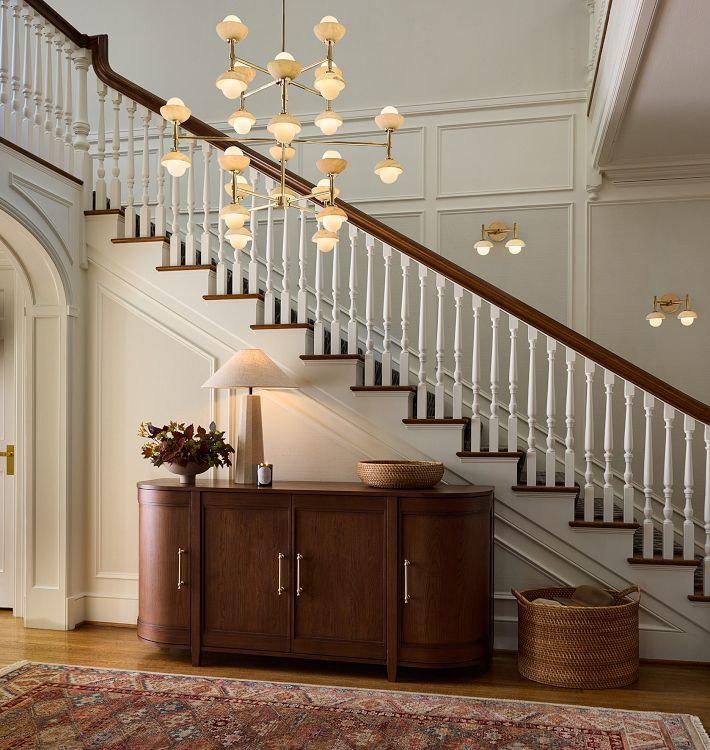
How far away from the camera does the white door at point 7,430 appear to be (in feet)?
16.9

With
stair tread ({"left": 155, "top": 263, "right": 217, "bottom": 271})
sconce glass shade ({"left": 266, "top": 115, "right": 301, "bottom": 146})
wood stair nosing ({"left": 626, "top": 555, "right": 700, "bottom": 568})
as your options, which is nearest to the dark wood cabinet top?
wood stair nosing ({"left": 626, "top": 555, "right": 700, "bottom": 568})

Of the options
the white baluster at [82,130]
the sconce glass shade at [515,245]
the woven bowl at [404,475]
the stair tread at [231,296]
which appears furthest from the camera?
the sconce glass shade at [515,245]

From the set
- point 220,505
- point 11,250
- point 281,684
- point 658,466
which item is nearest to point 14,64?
point 11,250

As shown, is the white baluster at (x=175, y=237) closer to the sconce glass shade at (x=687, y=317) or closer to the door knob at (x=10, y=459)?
the door knob at (x=10, y=459)

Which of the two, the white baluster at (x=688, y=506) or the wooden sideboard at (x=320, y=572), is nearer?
the wooden sideboard at (x=320, y=572)

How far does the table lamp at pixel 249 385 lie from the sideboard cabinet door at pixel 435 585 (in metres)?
0.90

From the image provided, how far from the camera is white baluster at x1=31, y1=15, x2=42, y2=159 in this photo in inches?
175

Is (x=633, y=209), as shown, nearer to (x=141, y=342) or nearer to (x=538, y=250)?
(x=538, y=250)

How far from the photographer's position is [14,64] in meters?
4.32

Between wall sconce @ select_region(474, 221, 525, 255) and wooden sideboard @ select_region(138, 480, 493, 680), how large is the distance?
200 centimetres

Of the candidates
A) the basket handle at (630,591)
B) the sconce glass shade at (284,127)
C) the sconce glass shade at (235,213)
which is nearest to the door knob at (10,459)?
the sconce glass shade at (235,213)

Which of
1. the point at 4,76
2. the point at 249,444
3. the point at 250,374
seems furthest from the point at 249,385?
the point at 4,76

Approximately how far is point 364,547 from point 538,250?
2.81 meters

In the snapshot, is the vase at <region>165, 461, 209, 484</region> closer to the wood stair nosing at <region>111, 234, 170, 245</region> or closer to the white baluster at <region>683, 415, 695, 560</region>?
the wood stair nosing at <region>111, 234, 170, 245</region>
